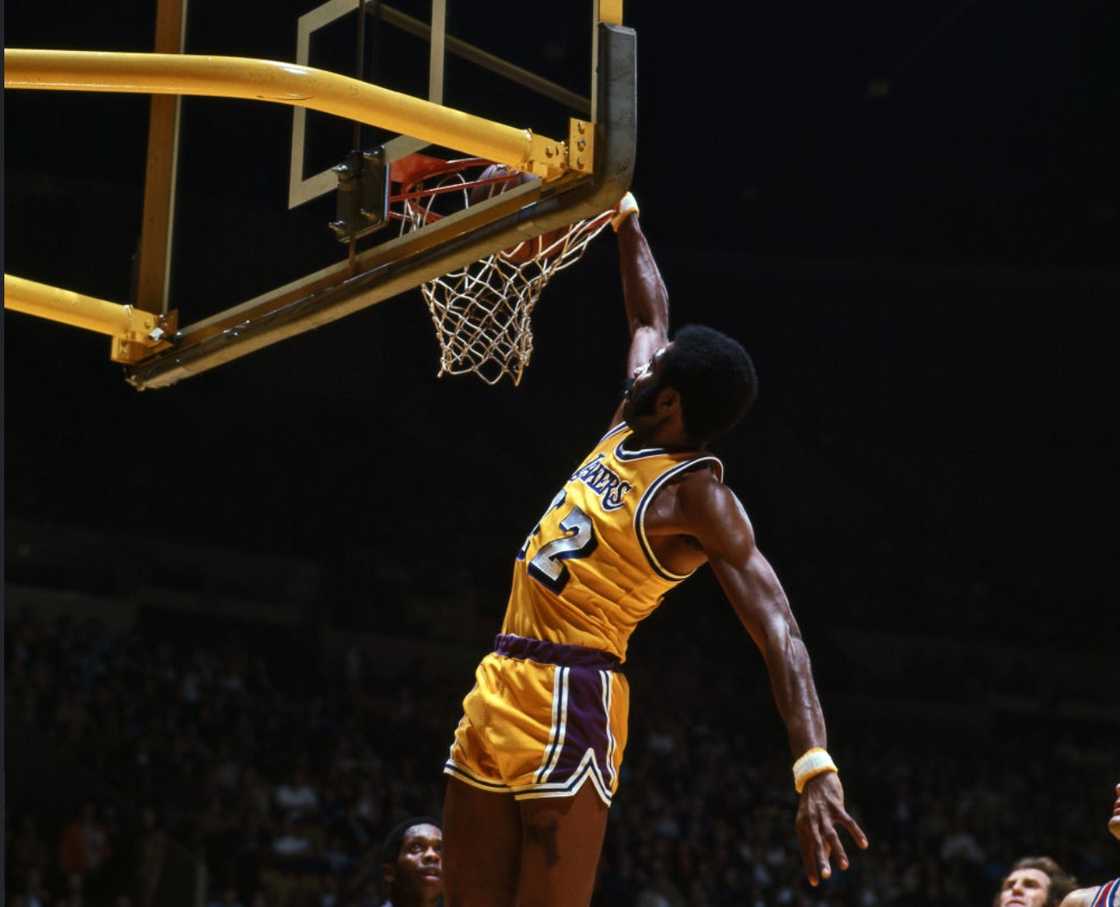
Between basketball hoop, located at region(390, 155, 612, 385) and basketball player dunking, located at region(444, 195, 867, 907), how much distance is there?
64cm

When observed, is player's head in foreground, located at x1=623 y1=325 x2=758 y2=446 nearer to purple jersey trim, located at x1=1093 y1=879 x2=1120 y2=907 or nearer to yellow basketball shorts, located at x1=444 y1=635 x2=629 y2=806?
yellow basketball shorts, located at x1=444 y1=635 x2=629 y2=806

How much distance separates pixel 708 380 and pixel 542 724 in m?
0.88

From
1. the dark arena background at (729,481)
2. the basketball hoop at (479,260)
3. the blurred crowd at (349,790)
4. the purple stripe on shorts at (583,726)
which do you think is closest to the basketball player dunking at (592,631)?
the purple stripe on shorts at (583,726)

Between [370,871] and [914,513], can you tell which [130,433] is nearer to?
[370,871]

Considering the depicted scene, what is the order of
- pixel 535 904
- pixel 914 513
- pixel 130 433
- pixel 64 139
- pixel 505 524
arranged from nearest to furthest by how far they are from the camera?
1. pixel 535 904
2. pixel 64 139
3. pixel 130 433
4. pixel 505 524
5. pixel 914 513

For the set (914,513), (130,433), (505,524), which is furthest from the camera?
(914,513)

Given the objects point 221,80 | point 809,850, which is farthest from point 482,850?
point 221,80

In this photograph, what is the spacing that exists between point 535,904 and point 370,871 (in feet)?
27.3

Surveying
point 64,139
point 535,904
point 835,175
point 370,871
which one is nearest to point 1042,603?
point 835,175

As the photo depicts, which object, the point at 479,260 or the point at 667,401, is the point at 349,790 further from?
the point at 667,401

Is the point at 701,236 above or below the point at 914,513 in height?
above

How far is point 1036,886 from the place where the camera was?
6211 millimetres

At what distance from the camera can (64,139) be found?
15945 mm

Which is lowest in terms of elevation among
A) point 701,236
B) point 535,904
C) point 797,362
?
point 535,904
